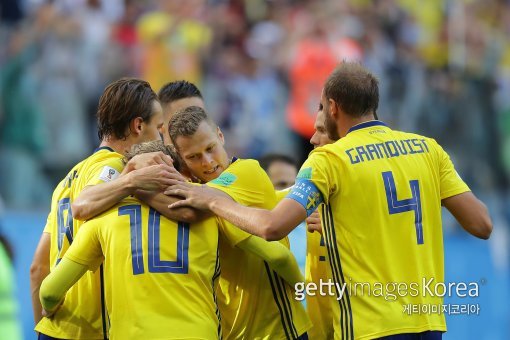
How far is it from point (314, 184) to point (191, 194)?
59 cm

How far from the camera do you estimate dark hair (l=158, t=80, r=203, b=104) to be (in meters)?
6.04

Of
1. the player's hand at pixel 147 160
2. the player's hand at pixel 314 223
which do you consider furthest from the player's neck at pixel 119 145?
the player's hand at pixel 314 223

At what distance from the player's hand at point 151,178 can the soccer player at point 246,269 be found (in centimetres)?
33

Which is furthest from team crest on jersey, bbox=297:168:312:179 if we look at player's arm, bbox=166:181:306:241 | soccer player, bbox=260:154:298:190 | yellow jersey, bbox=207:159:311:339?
soccer player, bbox=260:154:298:190

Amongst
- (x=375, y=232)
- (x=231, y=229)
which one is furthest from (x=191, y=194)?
(x=375, y=232)

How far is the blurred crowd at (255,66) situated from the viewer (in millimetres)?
12906

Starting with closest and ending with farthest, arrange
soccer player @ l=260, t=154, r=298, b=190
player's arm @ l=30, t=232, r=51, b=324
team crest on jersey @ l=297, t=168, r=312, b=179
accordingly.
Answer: team crest on jersey @ l=297, t=168, r=312, b=179 < player's arm @ l=30, t=232, r=51, b=324 < soccer player @ l=260, t=154, r=298, b=190

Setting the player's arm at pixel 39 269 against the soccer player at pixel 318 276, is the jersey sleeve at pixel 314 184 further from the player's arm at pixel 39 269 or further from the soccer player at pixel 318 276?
the player's arm at pixel 39 269

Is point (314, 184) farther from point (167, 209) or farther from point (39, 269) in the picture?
point (39, 269)

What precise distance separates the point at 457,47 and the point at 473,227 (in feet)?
36.6

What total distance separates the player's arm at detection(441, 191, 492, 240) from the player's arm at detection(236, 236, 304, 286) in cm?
88

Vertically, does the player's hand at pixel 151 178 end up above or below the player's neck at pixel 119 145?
below

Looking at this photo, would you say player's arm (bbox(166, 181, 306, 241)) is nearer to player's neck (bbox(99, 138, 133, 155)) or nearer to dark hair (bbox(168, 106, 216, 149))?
dark hair (bbox(168, 106, 216, 149))

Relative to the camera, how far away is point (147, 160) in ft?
14.7
